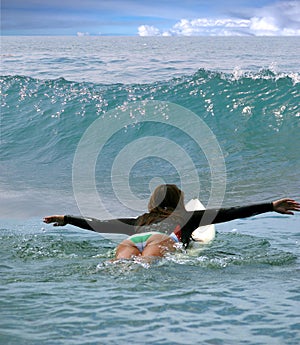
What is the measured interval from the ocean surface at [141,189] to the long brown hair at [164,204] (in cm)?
50

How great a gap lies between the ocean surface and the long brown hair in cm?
50

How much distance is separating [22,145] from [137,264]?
11.0m

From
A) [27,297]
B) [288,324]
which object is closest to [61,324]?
[27,297]

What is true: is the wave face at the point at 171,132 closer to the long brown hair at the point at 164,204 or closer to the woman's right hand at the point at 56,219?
the long brown hair at the point at 164,204

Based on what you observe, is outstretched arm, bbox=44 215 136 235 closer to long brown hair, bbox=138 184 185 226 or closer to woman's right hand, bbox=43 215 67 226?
woman's right hand, bbox=43 215 67 226

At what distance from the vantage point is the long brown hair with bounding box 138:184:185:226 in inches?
255

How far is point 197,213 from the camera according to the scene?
6.46m

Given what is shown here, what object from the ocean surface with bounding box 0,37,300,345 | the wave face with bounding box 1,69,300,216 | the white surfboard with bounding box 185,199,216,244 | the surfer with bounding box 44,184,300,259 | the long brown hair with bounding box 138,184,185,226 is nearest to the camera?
the ocean surface with bounding box 0,37,300,345

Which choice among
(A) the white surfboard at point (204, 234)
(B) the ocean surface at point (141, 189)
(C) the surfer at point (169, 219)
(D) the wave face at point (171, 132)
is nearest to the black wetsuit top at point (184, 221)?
(C) the surfer at point (169, 219)

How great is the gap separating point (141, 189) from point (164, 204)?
521 cm

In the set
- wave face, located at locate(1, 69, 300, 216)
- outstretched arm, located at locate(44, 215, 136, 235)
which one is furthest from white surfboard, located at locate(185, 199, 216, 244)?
wave face, located at locate(1, 69, 300, 216)

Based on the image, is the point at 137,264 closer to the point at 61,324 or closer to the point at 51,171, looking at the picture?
the point at 61,324

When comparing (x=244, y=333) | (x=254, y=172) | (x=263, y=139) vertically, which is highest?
(x=263, y=139)

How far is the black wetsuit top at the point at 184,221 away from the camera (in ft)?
21.0
